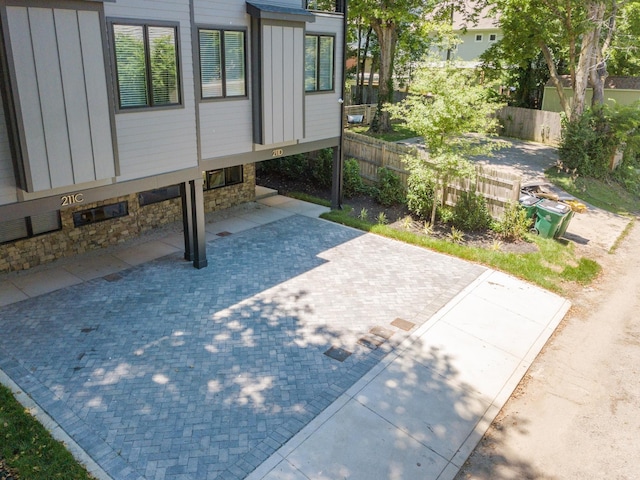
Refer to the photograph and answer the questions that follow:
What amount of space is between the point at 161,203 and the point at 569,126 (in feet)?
55.3

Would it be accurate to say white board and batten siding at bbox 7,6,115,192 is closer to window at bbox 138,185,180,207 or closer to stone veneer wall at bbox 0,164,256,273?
stone veneer wall at bbox 0,164,256,273

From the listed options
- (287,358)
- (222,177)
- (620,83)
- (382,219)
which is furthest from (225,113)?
(620,83)

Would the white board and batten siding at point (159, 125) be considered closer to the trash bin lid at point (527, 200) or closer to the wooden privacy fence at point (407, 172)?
the wooden privacy fence at point (407, 172)

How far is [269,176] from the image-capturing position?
19.1 meters

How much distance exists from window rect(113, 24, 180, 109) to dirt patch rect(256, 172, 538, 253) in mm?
6948

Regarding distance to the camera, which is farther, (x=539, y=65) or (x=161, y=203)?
(x=539, y=65)

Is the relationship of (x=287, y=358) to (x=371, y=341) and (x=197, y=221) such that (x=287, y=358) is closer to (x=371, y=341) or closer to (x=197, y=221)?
(x=371, y=341)

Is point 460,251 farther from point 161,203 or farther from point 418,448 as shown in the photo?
point 161,203

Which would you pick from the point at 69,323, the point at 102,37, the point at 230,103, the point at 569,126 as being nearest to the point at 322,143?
the point at 230,103

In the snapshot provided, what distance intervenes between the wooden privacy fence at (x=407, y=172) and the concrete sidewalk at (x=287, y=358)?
2949mm

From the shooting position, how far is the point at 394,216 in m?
15.1

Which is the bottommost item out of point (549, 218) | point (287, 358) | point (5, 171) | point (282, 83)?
point (287, 358)

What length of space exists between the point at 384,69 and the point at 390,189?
39.3 ft

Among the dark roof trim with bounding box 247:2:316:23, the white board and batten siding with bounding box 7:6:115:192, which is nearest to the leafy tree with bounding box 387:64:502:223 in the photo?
the dark roof trim with bounding box 247:2:316:23
